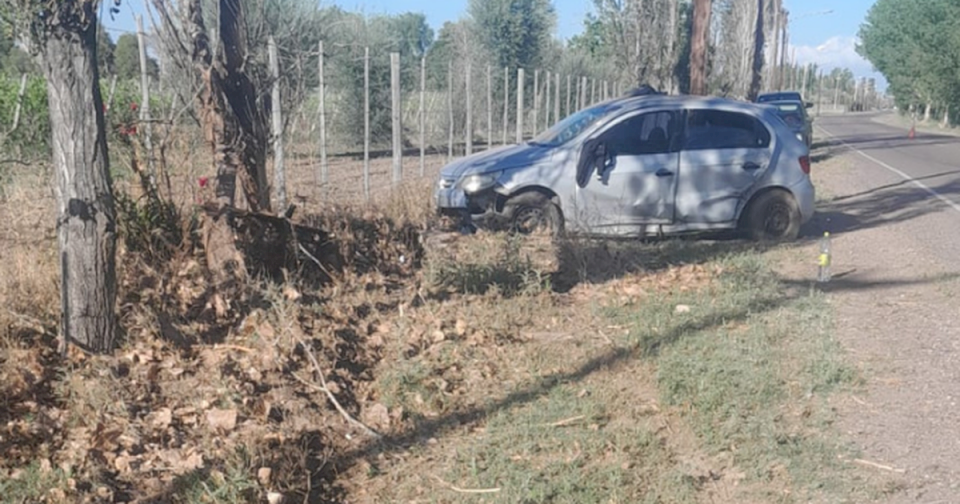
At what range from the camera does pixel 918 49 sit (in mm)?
49750

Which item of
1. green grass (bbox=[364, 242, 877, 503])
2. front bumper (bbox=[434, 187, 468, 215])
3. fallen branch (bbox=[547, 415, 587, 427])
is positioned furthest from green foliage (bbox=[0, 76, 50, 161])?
fallen branch (bbox=[547, 415, 587, 427])

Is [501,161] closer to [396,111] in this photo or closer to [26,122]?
[396,111]

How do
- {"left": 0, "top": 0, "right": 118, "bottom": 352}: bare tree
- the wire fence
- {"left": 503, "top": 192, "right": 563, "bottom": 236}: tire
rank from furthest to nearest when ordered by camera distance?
{"left": 503, "top": 192, "right": 563, "bottom": 236}: tire < the wire fence < {"left": 0, "top": 0, "right": 118, "bottom": 352}: bare tree

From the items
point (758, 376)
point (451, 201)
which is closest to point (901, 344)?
point (758, 376)

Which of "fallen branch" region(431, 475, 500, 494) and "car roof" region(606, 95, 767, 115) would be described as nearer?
"fallen branch" region(431, 475, 500, 494)

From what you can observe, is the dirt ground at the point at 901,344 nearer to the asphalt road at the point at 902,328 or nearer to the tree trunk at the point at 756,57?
the asphalt road at the point at 902,328

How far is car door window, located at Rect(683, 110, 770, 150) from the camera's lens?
32.4 ft

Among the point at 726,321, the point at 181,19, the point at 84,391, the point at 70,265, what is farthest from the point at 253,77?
the point at 726,321

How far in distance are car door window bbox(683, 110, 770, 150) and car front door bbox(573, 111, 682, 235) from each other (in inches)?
12.1

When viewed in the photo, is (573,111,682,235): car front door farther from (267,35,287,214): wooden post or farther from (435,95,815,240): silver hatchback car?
(267,35,287,214): wooden post

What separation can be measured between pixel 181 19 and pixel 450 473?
425 centimetres

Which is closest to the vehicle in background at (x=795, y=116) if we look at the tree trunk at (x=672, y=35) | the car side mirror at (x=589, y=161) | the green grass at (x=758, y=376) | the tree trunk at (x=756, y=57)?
the tree trunk at (x=756, y=57)

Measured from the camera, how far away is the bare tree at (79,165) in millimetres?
4855

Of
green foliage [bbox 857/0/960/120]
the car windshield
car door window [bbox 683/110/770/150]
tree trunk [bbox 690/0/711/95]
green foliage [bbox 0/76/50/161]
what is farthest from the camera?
green foliage [bbox 857/0/960/120]
